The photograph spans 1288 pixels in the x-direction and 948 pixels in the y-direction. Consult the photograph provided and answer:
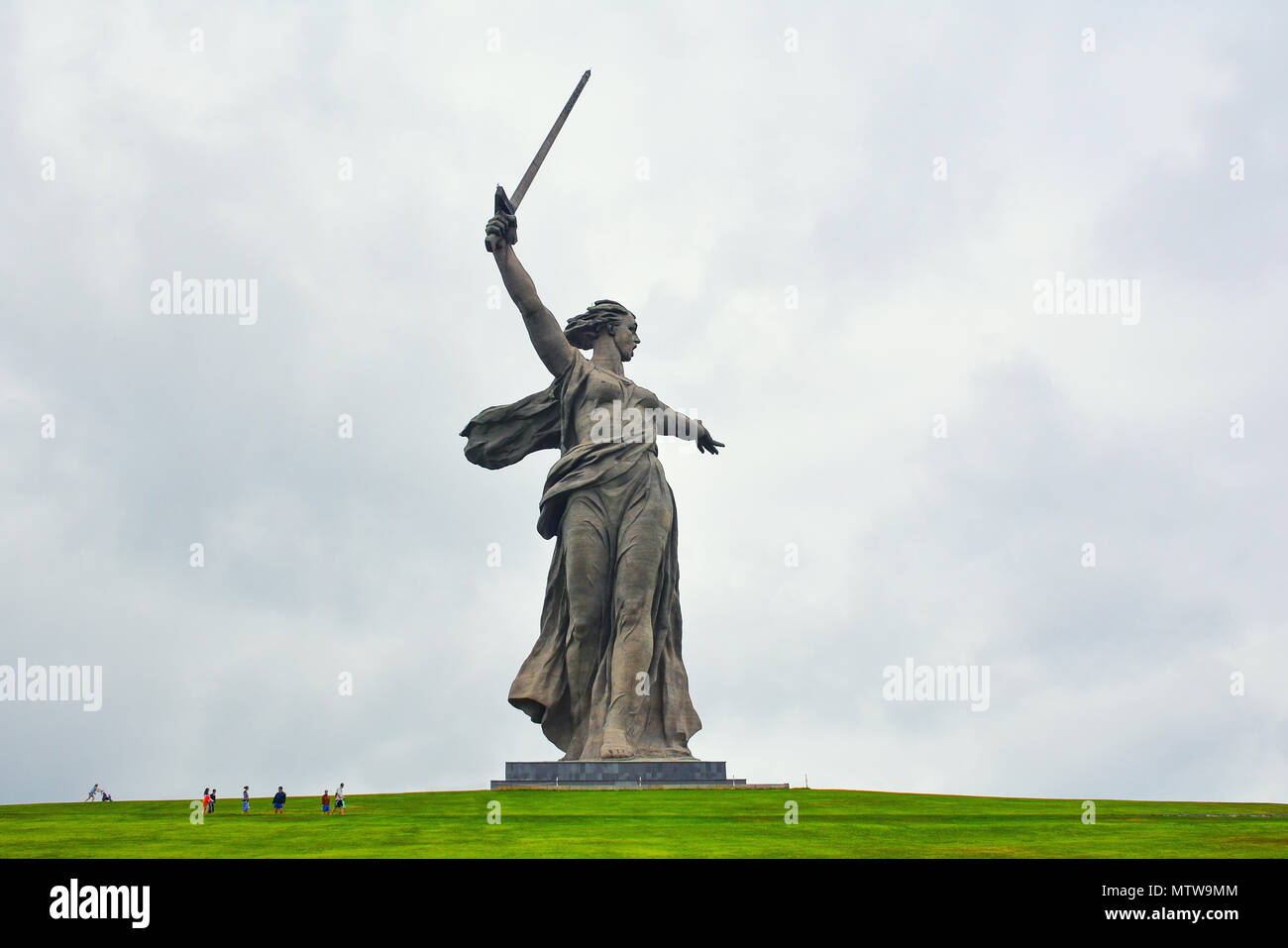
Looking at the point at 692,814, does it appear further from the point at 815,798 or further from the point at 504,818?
the point at 815,798

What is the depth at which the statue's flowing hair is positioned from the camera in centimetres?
2497

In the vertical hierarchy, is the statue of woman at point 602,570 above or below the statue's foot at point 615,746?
above

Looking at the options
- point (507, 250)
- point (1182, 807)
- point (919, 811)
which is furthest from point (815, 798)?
point (507, 250)

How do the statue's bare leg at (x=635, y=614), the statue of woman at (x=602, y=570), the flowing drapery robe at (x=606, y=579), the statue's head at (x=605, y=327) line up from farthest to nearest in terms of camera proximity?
the statue's head at (x=605, y=327) < the flowing drapery robe at (x=606, y=579) < the statue of woman at (x=602, y=570) < the statue's bare leg at (x=635, y=614)

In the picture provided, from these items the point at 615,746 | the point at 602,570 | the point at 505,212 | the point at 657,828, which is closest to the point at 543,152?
the point at 505,212

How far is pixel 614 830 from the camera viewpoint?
14930 mm

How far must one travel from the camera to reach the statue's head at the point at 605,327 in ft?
81.9

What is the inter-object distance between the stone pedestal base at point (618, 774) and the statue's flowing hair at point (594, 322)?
23.4 ft

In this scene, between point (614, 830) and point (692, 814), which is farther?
point (692, 814)

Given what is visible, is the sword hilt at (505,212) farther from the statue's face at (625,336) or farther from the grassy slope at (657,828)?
the grassy slope at (657,828)

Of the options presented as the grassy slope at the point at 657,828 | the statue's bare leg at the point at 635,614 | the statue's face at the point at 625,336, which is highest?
the statue's face at the point at 625,336

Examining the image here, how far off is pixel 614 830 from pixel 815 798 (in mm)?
6016

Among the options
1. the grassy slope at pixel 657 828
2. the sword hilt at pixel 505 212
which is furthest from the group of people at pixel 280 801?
the sword hilt at pixel 505 212

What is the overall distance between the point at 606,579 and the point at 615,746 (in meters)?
2.88
